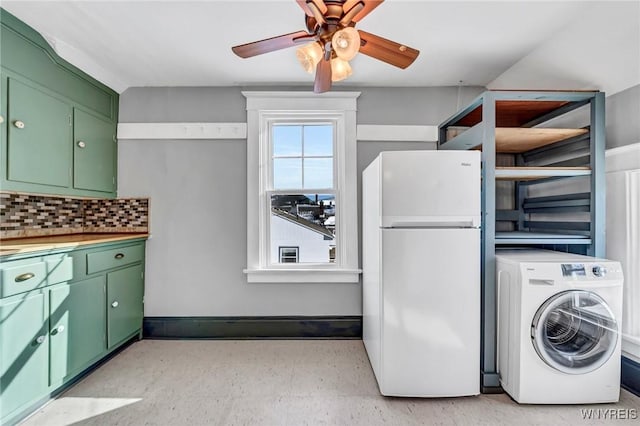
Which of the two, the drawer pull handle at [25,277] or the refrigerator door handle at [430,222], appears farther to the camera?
the refrigerator door handle at [430,222]

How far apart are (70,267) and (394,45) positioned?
2370mm

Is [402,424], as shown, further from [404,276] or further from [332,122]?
[332,122]

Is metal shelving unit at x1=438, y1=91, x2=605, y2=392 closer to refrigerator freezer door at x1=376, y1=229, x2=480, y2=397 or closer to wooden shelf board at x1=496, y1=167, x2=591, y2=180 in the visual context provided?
wooden shelf board at x1=496, y1=167, x2=591, y2=180

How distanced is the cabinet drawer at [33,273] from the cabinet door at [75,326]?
3.3 inches

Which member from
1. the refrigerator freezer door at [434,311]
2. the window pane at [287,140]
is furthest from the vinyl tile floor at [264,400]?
the window pane at [287,140]

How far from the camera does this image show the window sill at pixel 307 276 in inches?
109

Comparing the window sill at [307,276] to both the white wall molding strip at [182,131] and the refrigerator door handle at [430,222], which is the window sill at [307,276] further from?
the white wall molding strip at [182,131]

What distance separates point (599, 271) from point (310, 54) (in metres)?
2.03

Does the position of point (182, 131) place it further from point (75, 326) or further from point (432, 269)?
point (432, 269)

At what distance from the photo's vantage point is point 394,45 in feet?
4.88

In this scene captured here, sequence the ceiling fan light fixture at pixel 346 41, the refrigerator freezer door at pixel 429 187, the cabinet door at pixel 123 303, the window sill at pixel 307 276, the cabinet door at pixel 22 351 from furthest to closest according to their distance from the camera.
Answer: the window sill at pixel 307 276, the cabinet door at pixel 123 303, the refrigerator freezer door at pixel 429 187, the cabinet door at pixel 22 351, the ceiling fan light fixture at pixel 346 41

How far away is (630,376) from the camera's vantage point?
6.10ft

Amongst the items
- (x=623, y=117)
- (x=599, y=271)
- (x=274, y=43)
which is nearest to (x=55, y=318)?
(x=274, y=43)

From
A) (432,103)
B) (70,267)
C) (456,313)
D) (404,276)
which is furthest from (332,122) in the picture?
(70,267)
